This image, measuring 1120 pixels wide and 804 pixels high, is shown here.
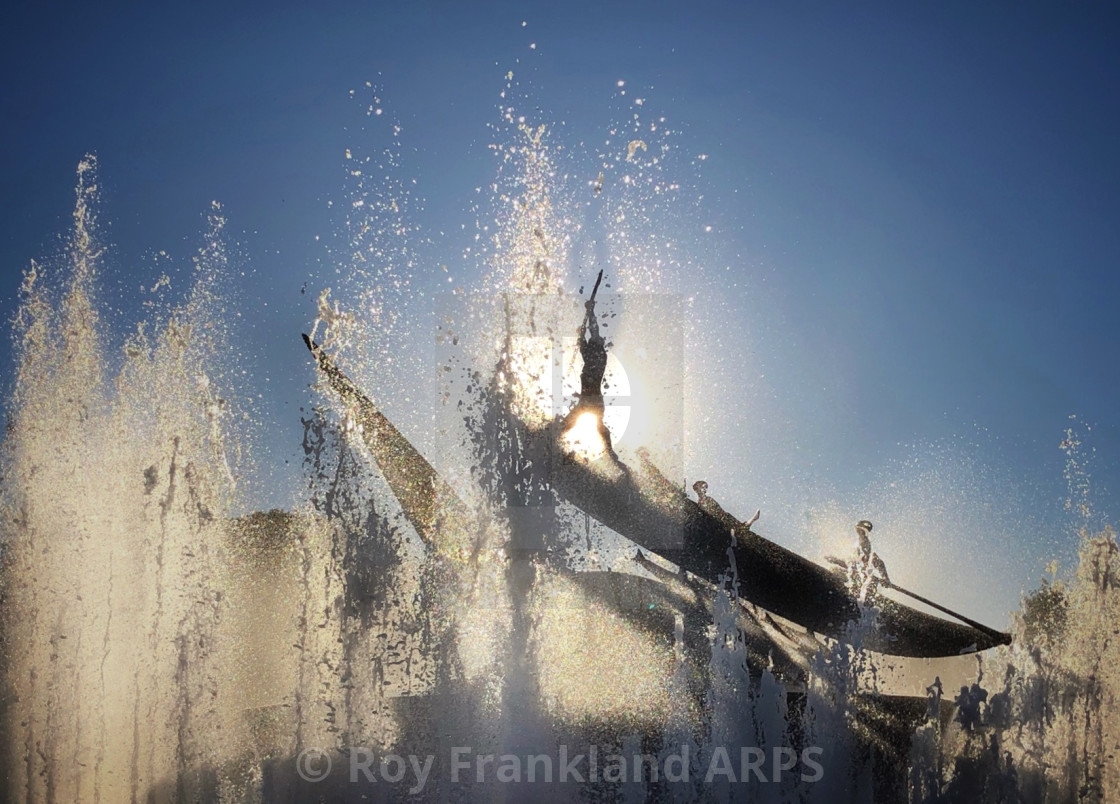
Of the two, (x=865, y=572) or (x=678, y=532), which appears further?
(x=865, y=572)

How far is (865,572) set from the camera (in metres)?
11.0

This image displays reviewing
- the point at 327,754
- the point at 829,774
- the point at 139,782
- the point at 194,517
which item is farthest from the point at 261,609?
the point at 829,774

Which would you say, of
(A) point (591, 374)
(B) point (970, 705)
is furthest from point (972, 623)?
(A) point (591, 374)

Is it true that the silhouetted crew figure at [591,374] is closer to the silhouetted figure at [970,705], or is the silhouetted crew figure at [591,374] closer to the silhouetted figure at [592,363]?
the silhouetted figure at [592,363]

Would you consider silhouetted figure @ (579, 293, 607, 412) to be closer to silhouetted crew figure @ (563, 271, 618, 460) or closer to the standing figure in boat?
silhouetted crew figure @ (563, 271, 618, 460)

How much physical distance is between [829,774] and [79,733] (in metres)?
9.54

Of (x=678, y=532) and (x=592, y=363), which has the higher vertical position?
(x=592, y=363)

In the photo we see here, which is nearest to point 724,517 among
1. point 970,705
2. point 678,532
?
point 678,532

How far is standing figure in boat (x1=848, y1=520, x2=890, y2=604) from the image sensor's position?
410 inches

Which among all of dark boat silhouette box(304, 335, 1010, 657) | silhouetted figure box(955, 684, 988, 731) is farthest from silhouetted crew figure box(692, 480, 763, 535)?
silhouetted figure box(955, 684, 988, 731)

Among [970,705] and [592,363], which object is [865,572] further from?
[592,363]

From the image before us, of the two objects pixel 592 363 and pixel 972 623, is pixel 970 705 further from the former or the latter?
pixel 592 363

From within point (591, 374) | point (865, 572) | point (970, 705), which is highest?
point (591, 374)

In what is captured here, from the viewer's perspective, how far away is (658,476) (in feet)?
31.3
